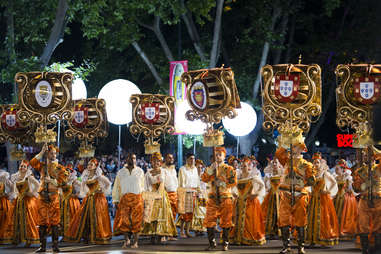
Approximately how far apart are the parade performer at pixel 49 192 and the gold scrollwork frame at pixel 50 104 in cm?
60

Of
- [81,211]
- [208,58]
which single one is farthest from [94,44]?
[81,211]

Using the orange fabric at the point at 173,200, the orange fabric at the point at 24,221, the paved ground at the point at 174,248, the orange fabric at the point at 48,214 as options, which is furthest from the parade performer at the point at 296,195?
the orange fabric at the point at 24,221

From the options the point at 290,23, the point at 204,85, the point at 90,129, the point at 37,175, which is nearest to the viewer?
the point at 204,85

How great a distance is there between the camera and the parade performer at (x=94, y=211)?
11.5m

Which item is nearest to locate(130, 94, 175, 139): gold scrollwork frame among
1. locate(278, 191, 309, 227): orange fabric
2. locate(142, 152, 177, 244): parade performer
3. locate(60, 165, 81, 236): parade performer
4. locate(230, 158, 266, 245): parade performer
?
locate(142, 152, 177, 244): parade performer

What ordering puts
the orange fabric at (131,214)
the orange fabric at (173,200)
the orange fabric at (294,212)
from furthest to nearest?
the orange fabric at (173,200) < the orange fabric at (131,214) < the orange fabric at (294,212)

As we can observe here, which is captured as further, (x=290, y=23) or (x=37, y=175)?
(x=290, y=23)

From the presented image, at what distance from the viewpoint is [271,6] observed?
61.6 ft

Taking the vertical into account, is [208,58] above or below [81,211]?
above

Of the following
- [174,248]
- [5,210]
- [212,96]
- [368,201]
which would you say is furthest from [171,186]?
[368,201]

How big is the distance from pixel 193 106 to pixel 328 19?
12152mm

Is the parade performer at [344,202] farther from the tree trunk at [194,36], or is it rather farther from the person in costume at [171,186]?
the tree trunk at [194,36]

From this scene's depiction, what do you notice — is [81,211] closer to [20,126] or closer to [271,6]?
[20,126]

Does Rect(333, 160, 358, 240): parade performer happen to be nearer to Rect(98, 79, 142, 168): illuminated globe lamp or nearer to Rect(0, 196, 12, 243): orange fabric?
Rect(98, 79, 142, 168): illuminated globe lamp
